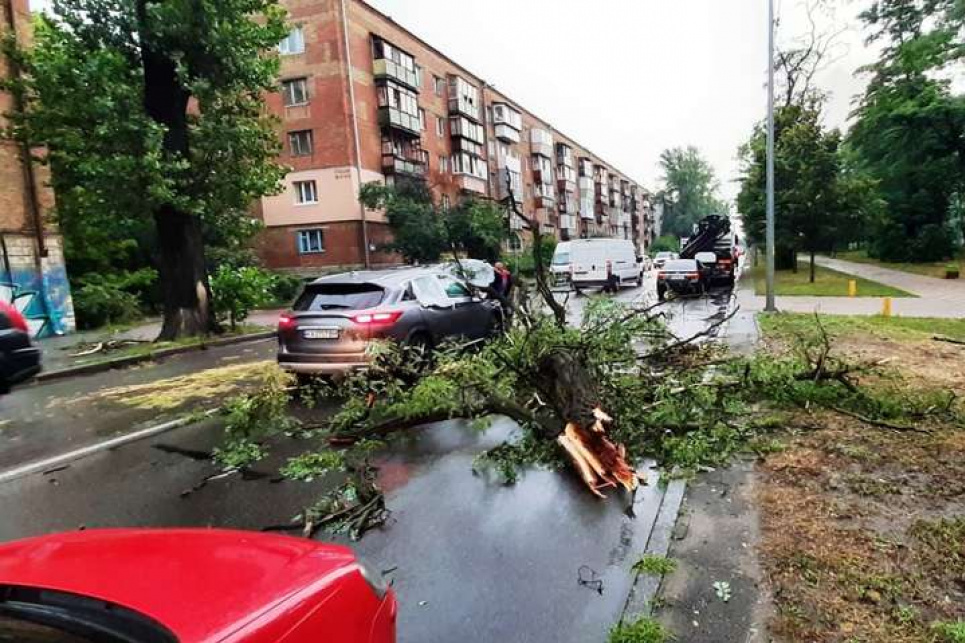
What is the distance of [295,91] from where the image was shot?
31.7 metres

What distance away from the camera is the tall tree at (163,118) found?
11898mm

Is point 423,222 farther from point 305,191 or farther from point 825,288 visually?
point 825,288

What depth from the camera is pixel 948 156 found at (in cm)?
3288

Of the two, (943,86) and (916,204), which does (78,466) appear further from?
(916,204)

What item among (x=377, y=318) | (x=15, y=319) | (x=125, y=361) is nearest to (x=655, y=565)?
(x=377, y=318)

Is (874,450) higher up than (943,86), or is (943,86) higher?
(943,86)

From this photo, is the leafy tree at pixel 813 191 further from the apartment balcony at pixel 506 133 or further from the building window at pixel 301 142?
the apartment balcony at pixel 506 133

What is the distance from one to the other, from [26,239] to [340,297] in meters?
16.4

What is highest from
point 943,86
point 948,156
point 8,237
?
point 943,86

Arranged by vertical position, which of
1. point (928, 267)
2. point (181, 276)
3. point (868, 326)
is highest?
point (181, 276)

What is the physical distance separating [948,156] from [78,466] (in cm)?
4315

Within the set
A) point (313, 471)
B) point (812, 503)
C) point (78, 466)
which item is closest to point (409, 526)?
point (313, 471)

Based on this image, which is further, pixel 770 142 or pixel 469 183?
pixel 469 183

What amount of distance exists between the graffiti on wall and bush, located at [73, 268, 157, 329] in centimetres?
157
